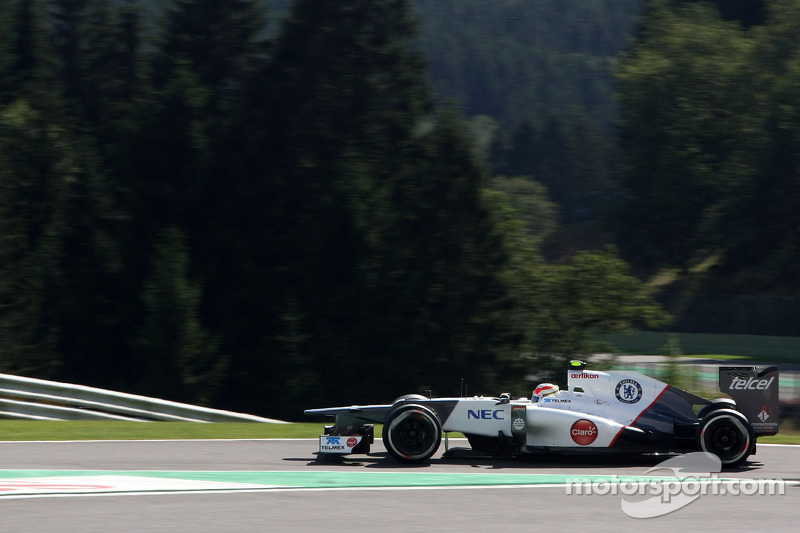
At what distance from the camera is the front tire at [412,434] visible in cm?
1119

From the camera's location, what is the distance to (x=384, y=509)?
28.6 ft

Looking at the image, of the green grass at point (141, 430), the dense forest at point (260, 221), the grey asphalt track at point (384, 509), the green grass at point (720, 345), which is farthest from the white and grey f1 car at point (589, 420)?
the green grass at point (720, 345)

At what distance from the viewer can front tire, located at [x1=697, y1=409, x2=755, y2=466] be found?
1112 centimetres

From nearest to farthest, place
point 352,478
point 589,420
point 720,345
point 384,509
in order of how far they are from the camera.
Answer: point 384,509 → point 352,478 → point 589,420 → point 720,345

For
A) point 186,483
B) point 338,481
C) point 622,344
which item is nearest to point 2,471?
point 186,483

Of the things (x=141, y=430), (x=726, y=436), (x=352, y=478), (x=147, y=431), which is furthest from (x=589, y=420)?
(x=141, y=430)

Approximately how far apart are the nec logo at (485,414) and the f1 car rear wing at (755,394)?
2.33m

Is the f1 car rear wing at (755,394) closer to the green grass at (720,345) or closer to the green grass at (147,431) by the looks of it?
the green grass at (147,431)

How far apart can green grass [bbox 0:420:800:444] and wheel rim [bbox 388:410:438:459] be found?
3159mm

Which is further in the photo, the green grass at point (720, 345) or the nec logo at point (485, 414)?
the green grass at point (720, 345)

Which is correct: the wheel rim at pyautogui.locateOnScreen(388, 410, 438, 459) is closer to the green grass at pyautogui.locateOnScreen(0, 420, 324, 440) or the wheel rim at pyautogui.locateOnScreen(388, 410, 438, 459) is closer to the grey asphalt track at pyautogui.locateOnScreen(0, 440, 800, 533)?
the grey asphalt track at pyautogui.locateOnScreen(0, 440, 800, 533)

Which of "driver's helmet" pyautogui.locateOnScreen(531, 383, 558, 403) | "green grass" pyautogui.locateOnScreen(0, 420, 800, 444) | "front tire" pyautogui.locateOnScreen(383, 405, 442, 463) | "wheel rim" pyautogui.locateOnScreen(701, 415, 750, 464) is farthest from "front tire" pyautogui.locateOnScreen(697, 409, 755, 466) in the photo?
"green grass" pyautogui.locateOnScreen(0, 420, 800, 444)

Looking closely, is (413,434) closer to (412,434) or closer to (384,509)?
(412,434)

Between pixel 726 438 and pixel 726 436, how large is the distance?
2 centimetres
